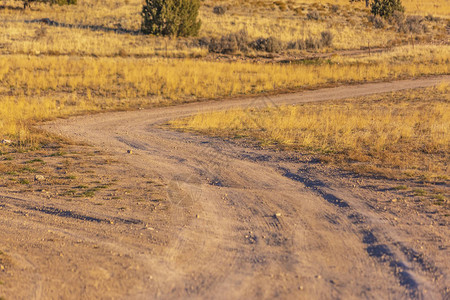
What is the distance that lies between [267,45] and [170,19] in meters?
8.15

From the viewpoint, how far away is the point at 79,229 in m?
6.90

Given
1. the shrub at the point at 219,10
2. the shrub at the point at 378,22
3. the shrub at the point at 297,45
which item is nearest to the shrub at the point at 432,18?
the shrub at the point at 378,22

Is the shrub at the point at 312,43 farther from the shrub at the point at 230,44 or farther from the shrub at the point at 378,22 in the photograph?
the shrub at the point at 378,22

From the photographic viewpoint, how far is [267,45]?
117ft

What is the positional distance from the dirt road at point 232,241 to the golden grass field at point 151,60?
21.3ft

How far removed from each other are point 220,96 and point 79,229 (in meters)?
16.4

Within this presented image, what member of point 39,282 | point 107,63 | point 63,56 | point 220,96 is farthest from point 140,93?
point 39,282

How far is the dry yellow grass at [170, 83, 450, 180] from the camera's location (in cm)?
1035

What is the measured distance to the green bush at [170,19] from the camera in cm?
3808

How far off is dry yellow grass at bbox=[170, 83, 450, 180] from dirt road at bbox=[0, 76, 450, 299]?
→ 138 centimetres

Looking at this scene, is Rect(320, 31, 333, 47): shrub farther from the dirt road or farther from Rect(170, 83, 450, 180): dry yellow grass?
the dirt road

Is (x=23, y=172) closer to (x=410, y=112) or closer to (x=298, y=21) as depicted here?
(x=410, y=112)

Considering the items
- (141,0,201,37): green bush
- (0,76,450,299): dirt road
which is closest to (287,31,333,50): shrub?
(141,0,201,37): green bush

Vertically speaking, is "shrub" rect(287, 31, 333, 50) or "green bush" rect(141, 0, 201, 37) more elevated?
"green bush" rect(141, 0, 201, 37)
